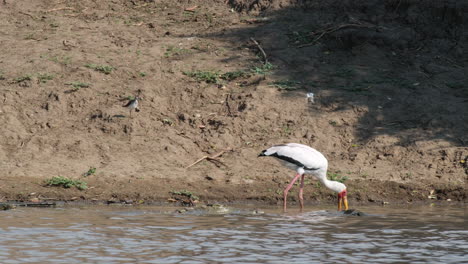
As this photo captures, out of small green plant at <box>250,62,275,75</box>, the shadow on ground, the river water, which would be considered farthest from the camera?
small green plant at <box>250,62,275,75</box>

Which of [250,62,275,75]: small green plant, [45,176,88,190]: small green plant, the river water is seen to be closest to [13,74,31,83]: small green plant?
[45,176,88,190]: small green plant

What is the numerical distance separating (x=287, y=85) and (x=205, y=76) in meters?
1.72

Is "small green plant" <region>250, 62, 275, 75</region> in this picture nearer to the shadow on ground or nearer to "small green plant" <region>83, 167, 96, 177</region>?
the shadow on ground

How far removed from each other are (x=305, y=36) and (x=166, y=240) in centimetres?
1014

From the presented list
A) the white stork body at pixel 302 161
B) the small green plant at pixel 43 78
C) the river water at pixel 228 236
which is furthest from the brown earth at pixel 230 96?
the river water at pixel 228 236

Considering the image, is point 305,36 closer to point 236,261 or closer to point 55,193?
point 55,193

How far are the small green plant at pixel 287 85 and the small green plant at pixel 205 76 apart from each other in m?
1.19

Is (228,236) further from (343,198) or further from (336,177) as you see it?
(336,177)

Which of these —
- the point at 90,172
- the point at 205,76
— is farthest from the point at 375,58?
the point at 90,172

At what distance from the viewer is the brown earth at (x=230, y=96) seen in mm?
12766

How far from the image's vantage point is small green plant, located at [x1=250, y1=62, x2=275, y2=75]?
16000 millimetres

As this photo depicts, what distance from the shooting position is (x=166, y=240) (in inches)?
329

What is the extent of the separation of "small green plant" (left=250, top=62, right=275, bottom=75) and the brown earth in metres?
0.03

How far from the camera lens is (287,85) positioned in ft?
51.3
